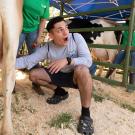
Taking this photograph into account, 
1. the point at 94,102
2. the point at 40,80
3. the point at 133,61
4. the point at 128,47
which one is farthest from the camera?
the point at 133,61

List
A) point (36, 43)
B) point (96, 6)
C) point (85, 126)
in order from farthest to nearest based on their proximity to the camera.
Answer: point (96, 6), point (36, 43), point (85, 126)

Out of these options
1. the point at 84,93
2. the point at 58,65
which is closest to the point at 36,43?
the point at 58,65

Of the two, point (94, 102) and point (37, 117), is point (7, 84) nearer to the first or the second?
point (37, 117)

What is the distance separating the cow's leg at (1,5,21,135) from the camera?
293 centimetres

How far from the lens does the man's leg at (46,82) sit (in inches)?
152

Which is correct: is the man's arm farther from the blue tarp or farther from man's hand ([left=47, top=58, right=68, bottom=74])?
the blue tarp

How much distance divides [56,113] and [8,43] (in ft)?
3.70

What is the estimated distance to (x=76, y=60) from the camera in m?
3.47

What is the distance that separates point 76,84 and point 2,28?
107 cm

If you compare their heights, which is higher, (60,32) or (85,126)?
(60,32)

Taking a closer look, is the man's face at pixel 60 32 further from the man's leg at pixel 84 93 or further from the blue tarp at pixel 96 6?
the blue tarp at pixel 96 6

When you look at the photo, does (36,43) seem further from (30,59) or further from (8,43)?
(8,43)

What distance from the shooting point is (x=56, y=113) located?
372 cm

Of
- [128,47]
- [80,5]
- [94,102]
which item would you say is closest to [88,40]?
[80,5]
